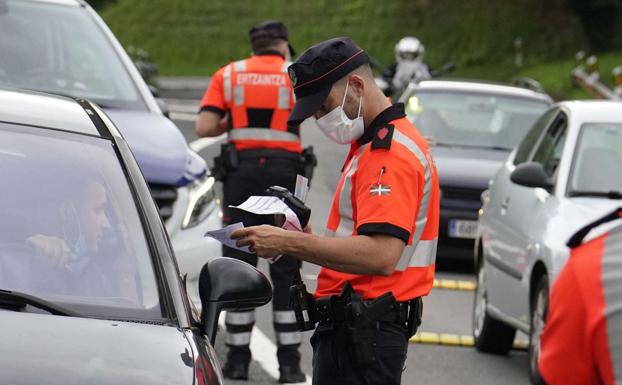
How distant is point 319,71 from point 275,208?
44 centimetres

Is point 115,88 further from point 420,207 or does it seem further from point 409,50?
point 409,50

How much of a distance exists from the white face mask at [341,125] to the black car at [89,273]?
544 mm

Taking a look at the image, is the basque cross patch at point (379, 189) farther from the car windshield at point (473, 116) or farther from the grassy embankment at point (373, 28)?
the grassy embankment at point (373, 28)

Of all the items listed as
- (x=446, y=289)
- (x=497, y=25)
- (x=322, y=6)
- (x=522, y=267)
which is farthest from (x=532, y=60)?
(x=522, y=267)

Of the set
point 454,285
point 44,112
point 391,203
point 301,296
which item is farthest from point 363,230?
point 454,285

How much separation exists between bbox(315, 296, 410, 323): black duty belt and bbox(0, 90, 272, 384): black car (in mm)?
364

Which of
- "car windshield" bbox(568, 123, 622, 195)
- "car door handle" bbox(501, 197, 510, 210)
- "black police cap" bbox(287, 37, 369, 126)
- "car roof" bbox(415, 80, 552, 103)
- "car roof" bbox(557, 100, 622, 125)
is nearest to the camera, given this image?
"black police cap" bbox(287, 37, 369, 126)

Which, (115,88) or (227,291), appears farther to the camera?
(115,88)

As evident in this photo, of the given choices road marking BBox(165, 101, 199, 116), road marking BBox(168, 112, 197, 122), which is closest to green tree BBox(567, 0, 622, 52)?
road marking BBox(165, 101, 199, 116)

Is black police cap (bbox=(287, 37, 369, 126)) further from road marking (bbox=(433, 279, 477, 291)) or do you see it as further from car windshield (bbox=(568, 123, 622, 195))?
road marking (bbox=(433, 279, 477, 291))

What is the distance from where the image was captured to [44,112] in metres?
5.66

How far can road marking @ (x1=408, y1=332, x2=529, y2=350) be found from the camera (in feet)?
34.8

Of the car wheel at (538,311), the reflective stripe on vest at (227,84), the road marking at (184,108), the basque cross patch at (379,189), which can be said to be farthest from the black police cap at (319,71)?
the road marking at (184,108)

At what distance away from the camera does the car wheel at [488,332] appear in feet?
33.6
